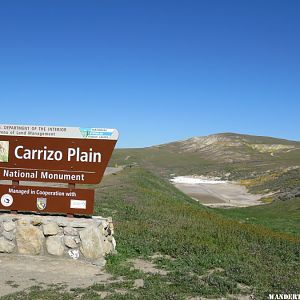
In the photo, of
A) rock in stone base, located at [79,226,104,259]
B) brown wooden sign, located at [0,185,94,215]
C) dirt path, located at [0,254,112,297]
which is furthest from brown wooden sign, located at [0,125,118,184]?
dirt path, located at [0,254,112,297]

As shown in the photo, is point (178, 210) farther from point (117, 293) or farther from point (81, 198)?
point (117, 293)

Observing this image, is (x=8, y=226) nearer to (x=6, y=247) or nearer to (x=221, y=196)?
(x=6, y=247)

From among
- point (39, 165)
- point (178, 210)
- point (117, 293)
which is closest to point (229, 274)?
point (117, 293)

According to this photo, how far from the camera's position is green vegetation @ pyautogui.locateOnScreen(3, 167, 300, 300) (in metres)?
8.38

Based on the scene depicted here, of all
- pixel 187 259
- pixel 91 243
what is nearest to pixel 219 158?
pixel 187 259

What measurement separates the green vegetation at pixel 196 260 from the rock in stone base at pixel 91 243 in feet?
1.22

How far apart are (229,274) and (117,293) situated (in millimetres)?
2615

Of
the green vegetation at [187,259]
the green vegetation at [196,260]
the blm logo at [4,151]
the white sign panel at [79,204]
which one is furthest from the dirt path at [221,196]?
the blm logo at [4,151]

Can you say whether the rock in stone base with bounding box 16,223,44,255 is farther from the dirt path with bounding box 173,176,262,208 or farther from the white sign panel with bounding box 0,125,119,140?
the dirt path with bounding box 173,176,262,208

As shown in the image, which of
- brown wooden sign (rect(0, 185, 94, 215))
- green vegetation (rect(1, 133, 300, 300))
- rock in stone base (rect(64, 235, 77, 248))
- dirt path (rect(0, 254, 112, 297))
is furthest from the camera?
brown wooden sign (rect(0, 185, 94, 215))

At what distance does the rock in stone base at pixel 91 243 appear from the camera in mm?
10484

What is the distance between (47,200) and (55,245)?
1.43 m

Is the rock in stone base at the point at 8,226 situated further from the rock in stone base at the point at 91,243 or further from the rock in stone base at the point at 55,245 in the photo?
the rock in stone base at the point at 91,243

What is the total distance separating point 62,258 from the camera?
10.6 m
